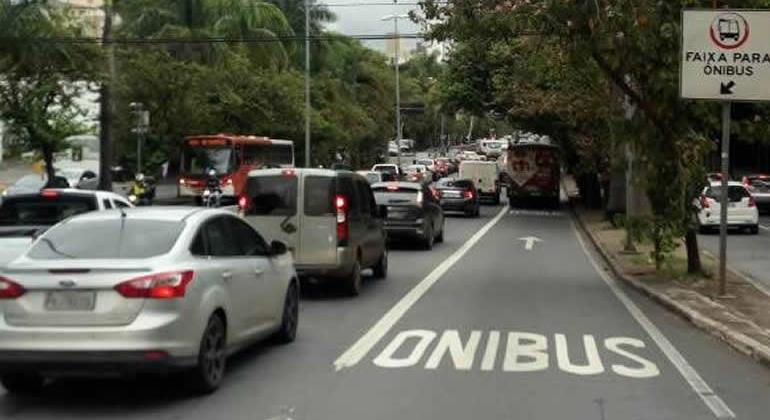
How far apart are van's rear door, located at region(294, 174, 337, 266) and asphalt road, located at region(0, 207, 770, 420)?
660mm

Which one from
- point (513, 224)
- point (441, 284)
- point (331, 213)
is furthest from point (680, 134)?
point (513, 224)

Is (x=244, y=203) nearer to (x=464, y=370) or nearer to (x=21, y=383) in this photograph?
(x=464, y=370)

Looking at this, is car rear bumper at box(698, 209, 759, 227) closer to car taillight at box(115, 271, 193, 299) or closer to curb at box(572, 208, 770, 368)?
curb at box(572, 208, 770, 368)

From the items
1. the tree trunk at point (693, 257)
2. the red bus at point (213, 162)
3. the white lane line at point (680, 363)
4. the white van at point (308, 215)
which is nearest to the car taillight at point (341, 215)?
the white van at point (308, 215)

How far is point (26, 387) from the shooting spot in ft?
28.5

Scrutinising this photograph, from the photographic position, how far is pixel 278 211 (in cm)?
1509

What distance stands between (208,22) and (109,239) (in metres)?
51.3

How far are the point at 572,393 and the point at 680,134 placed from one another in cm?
936

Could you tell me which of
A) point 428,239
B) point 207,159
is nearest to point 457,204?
point 207,159

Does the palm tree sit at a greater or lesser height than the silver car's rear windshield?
greater

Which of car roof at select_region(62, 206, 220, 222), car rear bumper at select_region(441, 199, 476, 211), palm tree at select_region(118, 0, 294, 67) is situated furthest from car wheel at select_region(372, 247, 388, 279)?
palm tree at select_region(118, 0, 294, 67)

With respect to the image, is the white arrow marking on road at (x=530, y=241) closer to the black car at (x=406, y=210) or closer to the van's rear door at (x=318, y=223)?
the black car at (x=406, y=210)

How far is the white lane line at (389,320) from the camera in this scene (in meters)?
10.4

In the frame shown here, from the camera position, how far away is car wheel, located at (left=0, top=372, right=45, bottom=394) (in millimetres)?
8594
